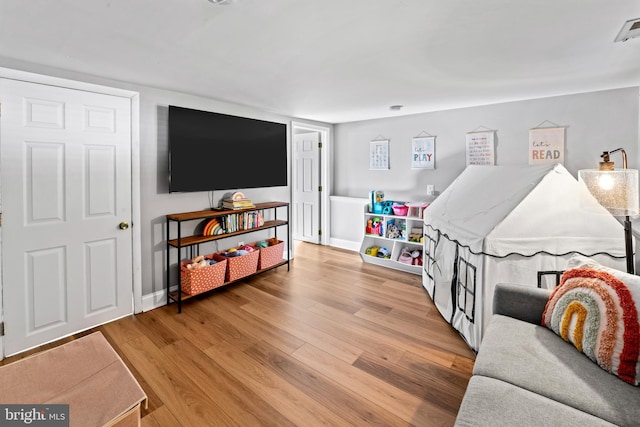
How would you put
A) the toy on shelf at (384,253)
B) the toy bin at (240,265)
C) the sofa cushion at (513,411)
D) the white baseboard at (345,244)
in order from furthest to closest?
the white baseboard at (345,244) → the toy on shelf at (384,253) → the toy bin at (240,265) → the sofa cushion at (513,411)

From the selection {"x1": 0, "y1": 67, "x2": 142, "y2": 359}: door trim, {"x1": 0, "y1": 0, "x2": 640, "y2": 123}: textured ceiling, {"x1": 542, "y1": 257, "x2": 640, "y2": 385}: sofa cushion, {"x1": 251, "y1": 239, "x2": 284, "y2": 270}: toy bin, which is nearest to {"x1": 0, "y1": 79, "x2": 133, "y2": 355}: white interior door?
{"x1": 0, "y1": 67, "x2": 142, "y2": 359}: door trim

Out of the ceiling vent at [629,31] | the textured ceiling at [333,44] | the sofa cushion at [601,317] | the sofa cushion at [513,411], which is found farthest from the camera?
the ceiling vent at [629,31]

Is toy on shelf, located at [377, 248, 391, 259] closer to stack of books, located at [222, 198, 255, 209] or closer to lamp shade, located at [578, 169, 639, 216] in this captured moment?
stack of books, located at [222, 198, 255, 209]

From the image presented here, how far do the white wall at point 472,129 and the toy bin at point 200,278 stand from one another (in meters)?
2.88

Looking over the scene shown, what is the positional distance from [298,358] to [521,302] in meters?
1.58

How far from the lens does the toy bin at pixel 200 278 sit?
317 cm

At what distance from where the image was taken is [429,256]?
11.7 feet

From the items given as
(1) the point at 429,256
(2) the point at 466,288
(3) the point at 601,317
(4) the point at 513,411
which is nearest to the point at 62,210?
(4) the point at 513,411

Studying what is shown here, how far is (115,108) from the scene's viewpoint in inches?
112

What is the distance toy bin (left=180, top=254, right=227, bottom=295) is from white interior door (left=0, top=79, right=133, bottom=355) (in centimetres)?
50

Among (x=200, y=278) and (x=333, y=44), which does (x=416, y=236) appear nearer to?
(x=200, y=278)

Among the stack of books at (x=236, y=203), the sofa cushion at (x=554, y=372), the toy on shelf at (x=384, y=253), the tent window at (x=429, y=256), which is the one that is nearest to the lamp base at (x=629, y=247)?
the sofa cushion at (x=554, y=372)

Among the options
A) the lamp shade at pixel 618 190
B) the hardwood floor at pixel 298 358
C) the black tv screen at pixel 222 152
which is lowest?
the hardwood floor at pixel 298 358

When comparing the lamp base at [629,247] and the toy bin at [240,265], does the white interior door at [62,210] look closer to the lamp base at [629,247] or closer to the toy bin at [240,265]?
the toy bin at [240,265]
